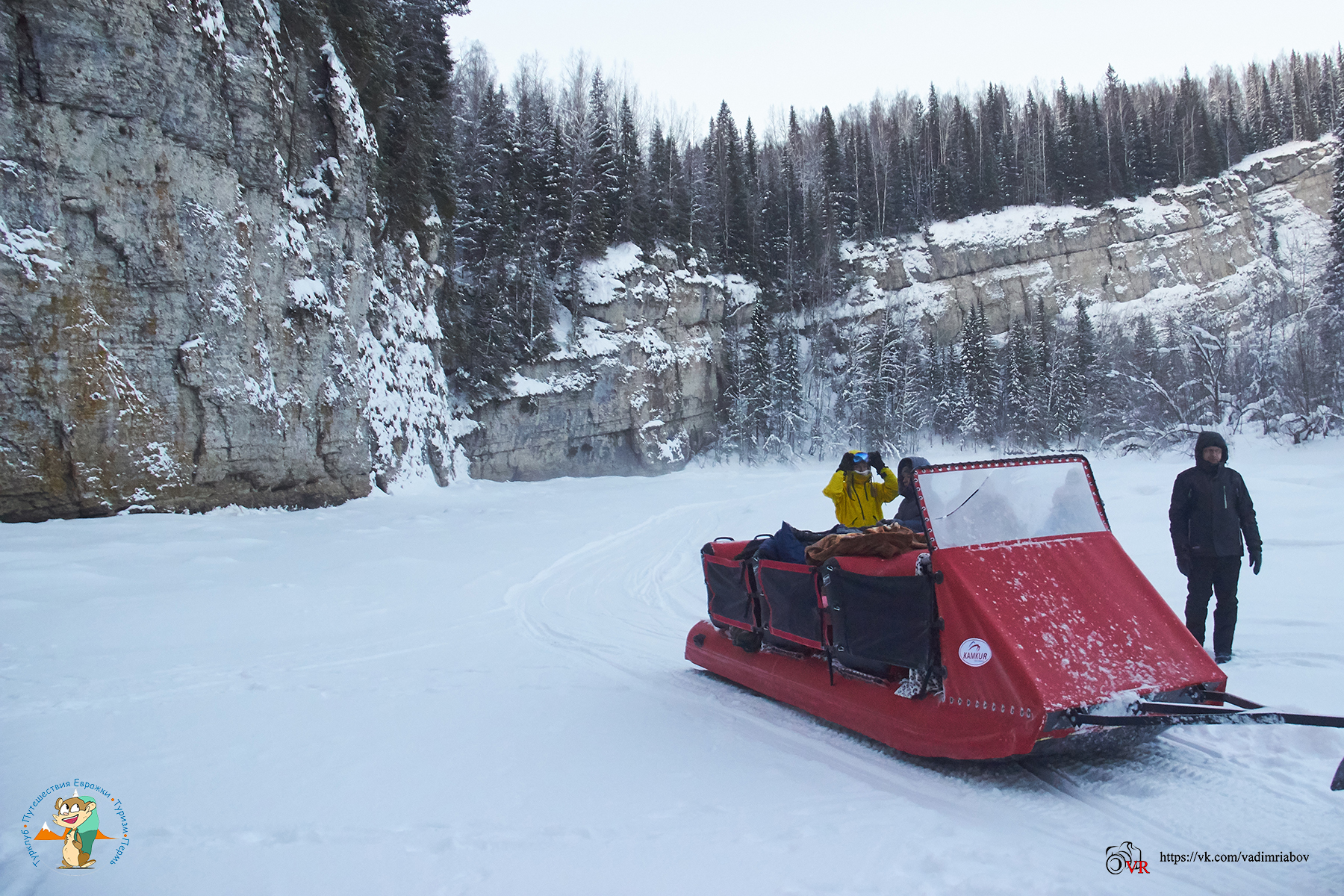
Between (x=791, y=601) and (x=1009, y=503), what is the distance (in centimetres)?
137

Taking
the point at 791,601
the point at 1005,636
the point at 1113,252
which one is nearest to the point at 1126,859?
the point at 1005,636

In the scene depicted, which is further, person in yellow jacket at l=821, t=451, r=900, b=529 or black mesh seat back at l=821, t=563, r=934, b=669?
person in yellow jacket at l=821, t=451, r=900, b=529

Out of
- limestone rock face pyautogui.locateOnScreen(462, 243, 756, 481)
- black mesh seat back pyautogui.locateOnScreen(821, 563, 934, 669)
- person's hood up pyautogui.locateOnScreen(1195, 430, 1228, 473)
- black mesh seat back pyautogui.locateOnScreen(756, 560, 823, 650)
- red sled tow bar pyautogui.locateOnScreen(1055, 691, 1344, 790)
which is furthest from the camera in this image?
limestone rock face pyautogui.locateOnScreen(462, 243, 756, 481)

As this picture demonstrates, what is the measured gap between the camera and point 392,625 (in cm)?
730

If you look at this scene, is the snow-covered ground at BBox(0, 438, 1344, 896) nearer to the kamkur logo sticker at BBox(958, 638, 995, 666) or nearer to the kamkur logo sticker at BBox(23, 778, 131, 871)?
the kamkur logo sticker at BBox(23, 778, 131, 871)

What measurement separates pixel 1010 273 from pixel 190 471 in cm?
4825

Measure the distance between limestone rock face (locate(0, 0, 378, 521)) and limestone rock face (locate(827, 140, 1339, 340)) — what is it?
3643cm

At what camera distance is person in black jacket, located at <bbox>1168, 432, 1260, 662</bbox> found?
4992mm

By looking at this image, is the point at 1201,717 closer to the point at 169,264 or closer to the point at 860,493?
the point at 860,493

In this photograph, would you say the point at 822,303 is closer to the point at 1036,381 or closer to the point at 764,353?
the point at 764,353

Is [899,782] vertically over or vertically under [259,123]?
under

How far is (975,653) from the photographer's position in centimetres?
320

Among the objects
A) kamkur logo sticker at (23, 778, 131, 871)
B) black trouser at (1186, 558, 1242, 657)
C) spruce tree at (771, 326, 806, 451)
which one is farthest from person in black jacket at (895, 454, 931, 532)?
spruce tree at (771, 326, 806, 451)

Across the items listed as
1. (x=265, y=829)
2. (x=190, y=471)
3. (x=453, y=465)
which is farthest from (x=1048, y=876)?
(x=453, y=465)
